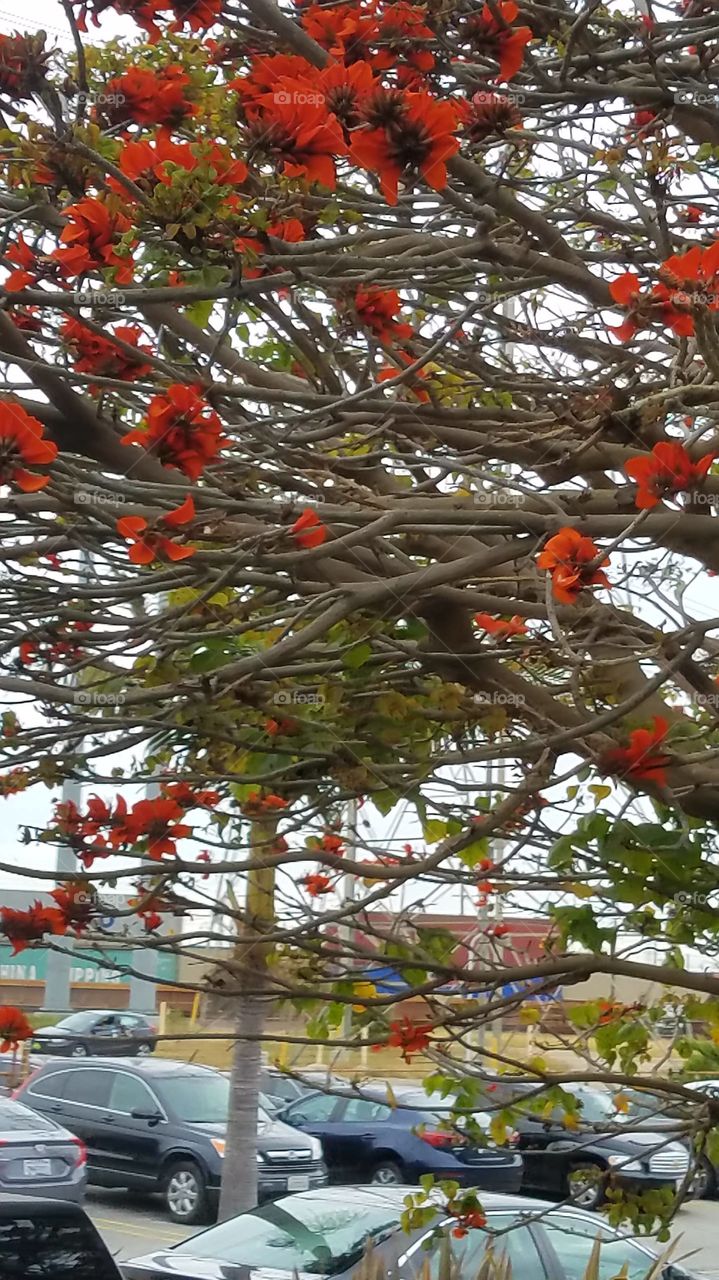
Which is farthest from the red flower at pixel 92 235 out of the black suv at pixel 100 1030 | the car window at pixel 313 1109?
the car window at pixel 313 1109

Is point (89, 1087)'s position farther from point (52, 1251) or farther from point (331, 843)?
point (331, 843)

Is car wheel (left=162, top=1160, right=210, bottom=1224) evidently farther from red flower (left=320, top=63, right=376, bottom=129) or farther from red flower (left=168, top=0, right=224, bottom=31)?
red flower (left=320, top=63, right=376, bottom=129)

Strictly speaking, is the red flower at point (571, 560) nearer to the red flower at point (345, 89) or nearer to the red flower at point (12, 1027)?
the red flower at point (345, 89)

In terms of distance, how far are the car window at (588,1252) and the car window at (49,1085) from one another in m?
2.79

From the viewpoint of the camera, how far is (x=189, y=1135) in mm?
7168

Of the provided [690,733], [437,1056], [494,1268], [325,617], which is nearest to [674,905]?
[690,733]

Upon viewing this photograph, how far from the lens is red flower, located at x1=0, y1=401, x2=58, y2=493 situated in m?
1.55

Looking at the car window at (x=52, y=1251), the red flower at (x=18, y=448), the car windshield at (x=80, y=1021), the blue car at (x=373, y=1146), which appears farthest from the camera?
the blue car at (x=373, y=1146)

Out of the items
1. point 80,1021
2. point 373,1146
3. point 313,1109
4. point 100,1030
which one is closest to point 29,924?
point 80,1021

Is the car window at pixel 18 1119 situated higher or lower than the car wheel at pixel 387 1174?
higher

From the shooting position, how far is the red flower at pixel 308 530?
1.91 meters
